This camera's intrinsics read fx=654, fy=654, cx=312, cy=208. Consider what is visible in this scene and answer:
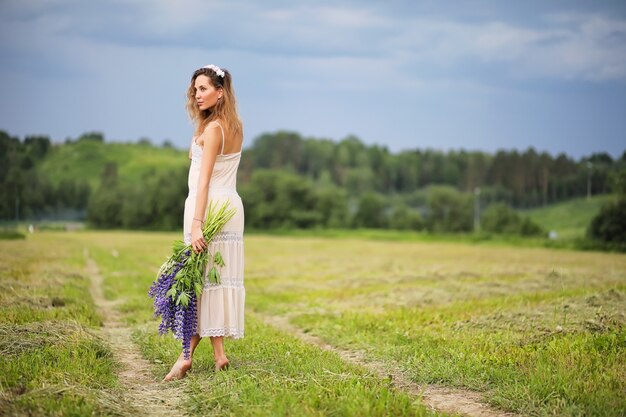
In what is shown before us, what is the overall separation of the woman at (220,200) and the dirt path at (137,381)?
0.45 metres

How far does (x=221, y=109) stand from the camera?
A: 22.3ft

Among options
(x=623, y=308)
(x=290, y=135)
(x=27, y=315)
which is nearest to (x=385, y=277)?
(x=623, y=308)

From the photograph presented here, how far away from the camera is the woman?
6.73 m

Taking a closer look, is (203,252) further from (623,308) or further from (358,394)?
(623,308)

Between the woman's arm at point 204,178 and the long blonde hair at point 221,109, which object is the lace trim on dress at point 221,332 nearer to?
the woman's arm at point 204,178

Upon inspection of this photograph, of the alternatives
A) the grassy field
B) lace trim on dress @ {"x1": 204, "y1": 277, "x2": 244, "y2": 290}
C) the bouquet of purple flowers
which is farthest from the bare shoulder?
the grassy field

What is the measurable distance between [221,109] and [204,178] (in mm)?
764

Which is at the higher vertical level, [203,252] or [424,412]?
[203,252]

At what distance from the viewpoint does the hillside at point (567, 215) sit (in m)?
71.9

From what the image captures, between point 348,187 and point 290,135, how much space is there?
78.1ft

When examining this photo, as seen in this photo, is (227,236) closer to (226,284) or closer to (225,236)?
(225,236)

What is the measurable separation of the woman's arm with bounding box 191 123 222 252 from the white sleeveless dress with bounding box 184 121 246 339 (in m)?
0.12

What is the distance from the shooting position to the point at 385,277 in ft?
62.8

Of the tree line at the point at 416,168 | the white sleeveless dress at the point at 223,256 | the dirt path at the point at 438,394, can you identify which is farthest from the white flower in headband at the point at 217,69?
the tree line at the point at 416,168
